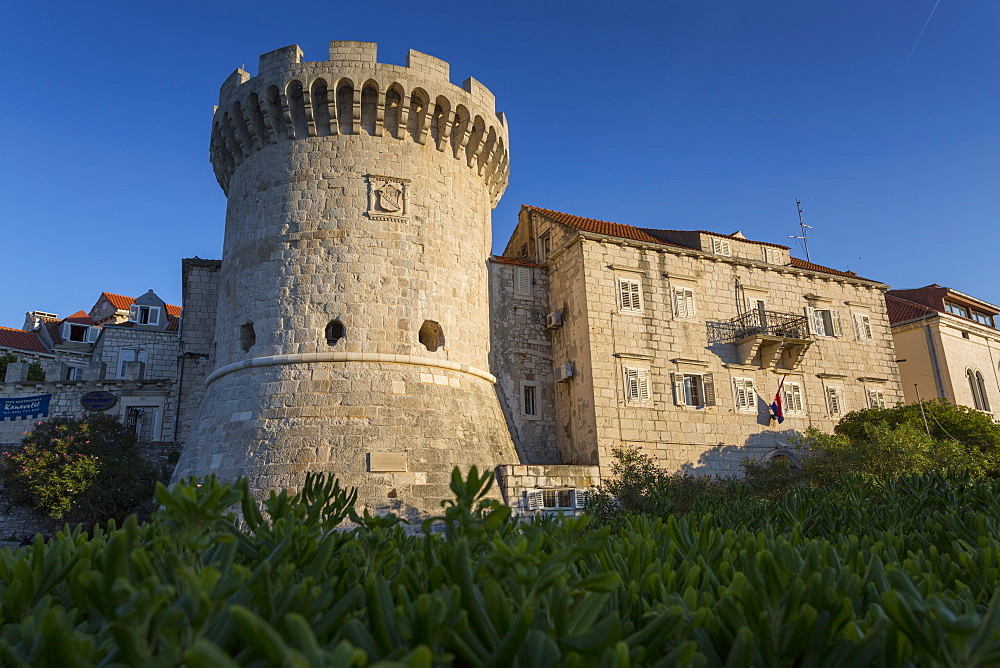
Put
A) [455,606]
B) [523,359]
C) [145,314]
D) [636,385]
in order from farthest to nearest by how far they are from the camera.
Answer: [145,314] < [523,359] < [636,385] < [455,606]

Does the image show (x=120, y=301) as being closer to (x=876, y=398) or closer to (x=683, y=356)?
(x=683, y=356)

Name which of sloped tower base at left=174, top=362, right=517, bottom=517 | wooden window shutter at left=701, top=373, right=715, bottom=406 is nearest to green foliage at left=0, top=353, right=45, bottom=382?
sloped tower base at left=174, top=362, right=517, bottom=517

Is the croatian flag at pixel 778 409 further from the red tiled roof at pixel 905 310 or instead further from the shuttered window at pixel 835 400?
the red tiled roof at pixel 905 310

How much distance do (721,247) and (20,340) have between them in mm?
43746

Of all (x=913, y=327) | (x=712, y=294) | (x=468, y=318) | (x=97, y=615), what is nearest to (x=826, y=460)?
(x=712, y=294)

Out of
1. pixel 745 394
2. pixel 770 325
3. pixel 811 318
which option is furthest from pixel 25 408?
pixel 811 318

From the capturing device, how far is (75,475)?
1880cm

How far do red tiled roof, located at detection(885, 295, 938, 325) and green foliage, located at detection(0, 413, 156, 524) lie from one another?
34004 millimetres

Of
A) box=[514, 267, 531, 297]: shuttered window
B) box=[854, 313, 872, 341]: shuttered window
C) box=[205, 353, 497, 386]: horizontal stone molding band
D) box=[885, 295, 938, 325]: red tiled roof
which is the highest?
box=[885, 295, 938, 325]: red tiled roof

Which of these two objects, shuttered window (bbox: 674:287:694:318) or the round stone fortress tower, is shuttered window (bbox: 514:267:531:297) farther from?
shuttered window (bbox: 674:287:694:318)

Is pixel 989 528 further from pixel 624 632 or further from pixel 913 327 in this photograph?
pixel 913 327

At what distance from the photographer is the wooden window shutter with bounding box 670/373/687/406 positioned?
848 inches

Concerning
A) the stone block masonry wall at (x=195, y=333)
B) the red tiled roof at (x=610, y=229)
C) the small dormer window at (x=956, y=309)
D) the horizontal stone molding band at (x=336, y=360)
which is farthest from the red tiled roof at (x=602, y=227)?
the small dormer window at (x=956, y=309)

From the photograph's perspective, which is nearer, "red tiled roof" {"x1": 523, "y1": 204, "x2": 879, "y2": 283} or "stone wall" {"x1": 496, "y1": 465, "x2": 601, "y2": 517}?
"stone wall" {"x1": 496, "y1": 465, "x2": 601, "y2": 517}
